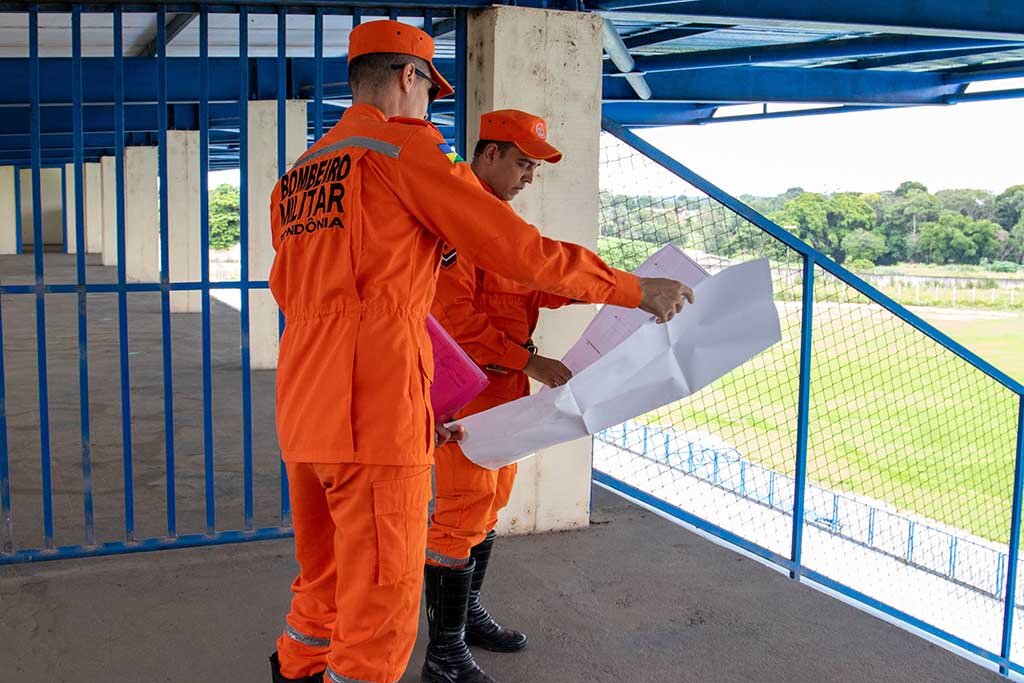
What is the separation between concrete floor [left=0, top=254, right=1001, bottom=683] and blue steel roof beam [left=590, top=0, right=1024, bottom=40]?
2729mm

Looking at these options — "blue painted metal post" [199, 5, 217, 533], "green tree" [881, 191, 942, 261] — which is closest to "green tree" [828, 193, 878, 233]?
"green tree" [881, 191, 942, 261]

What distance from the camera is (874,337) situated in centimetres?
529

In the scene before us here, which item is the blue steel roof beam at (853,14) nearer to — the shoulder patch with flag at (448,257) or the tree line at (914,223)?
the shoulder patch with flag at (448,257)

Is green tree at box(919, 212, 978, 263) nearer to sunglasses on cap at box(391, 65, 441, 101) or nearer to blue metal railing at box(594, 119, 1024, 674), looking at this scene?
blue metal railing at box(594, 119, 1024, 674)

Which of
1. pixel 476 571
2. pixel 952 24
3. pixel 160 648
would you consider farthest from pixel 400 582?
pixel 952 24

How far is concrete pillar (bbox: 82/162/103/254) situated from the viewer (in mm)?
29844

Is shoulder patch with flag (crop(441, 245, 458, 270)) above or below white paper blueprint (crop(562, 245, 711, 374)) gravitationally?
above

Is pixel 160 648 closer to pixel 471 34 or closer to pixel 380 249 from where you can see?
pixel 380 249

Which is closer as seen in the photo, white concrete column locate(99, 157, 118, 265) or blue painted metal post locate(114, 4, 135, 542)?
blue painted metal post locate(114, 4, 135, 542)

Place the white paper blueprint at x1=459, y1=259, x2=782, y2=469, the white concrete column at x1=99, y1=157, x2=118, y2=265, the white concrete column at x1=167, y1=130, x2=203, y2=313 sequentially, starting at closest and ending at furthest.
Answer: the white paper blueprint at x1=459, y1=259, x2=782, y2=469, the white concrete column at x1=167, y1=130, x2=203, y2=313, the white concrete column at x1=99, y1=157, x2=118, y2=265

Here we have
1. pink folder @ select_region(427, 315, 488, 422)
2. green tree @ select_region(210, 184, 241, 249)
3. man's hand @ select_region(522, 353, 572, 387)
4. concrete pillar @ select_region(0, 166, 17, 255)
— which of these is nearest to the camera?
pink folder @ select_region(427, 315, 488, 422)

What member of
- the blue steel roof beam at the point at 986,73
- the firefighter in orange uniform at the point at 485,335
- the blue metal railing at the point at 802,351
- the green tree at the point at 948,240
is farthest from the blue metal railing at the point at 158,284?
the green tree at the point at 948,240

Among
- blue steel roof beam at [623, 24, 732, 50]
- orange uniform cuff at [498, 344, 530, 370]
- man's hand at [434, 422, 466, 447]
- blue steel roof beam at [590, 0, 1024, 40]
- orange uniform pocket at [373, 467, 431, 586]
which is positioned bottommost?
orange uniform pocket at [373, 467, 431, 586]

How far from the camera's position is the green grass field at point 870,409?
5000mm
